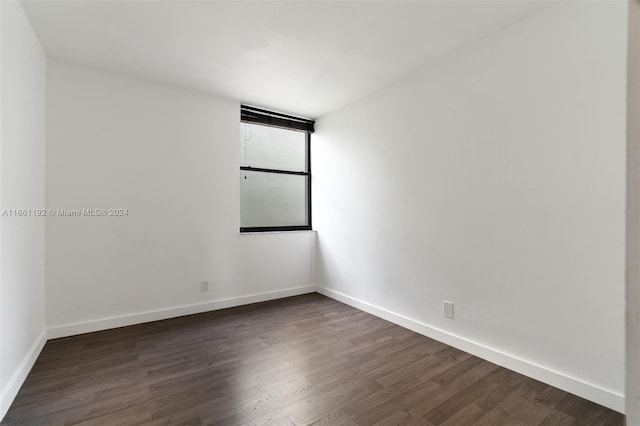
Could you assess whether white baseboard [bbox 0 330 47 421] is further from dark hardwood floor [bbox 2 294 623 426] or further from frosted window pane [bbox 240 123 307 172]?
frosted window pane [bbox 240 123 307 172]

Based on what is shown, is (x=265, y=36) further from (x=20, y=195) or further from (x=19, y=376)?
(x=19, y=376)

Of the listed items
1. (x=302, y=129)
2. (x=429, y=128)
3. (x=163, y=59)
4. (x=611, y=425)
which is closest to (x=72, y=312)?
(x=163, y=59)

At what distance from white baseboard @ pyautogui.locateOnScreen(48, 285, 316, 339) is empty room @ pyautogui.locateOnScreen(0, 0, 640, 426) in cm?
2

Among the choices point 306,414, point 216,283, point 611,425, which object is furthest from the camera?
point 216,283

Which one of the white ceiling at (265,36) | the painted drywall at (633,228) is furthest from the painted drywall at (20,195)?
the painted drywall at (633,228)

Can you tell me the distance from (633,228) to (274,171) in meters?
3.91

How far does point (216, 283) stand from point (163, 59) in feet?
7.85

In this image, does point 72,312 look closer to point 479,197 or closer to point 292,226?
point 292,226

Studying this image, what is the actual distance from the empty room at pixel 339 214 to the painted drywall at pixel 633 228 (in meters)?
0.97

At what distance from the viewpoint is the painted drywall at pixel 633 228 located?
1.41 feet

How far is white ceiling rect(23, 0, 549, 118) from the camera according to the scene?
203cm

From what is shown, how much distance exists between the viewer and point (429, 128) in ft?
9.16

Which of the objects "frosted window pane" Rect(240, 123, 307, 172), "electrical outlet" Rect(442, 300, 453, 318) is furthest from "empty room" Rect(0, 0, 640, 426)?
"frosted window pane" Rect(240, 123, 307, 172)

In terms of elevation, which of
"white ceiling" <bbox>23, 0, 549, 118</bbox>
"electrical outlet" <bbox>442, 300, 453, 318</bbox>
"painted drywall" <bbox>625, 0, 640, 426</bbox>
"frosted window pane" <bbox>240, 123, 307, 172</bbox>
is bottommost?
"electrical outlet" <bbox>442, 300, 453, 318</bbox>
